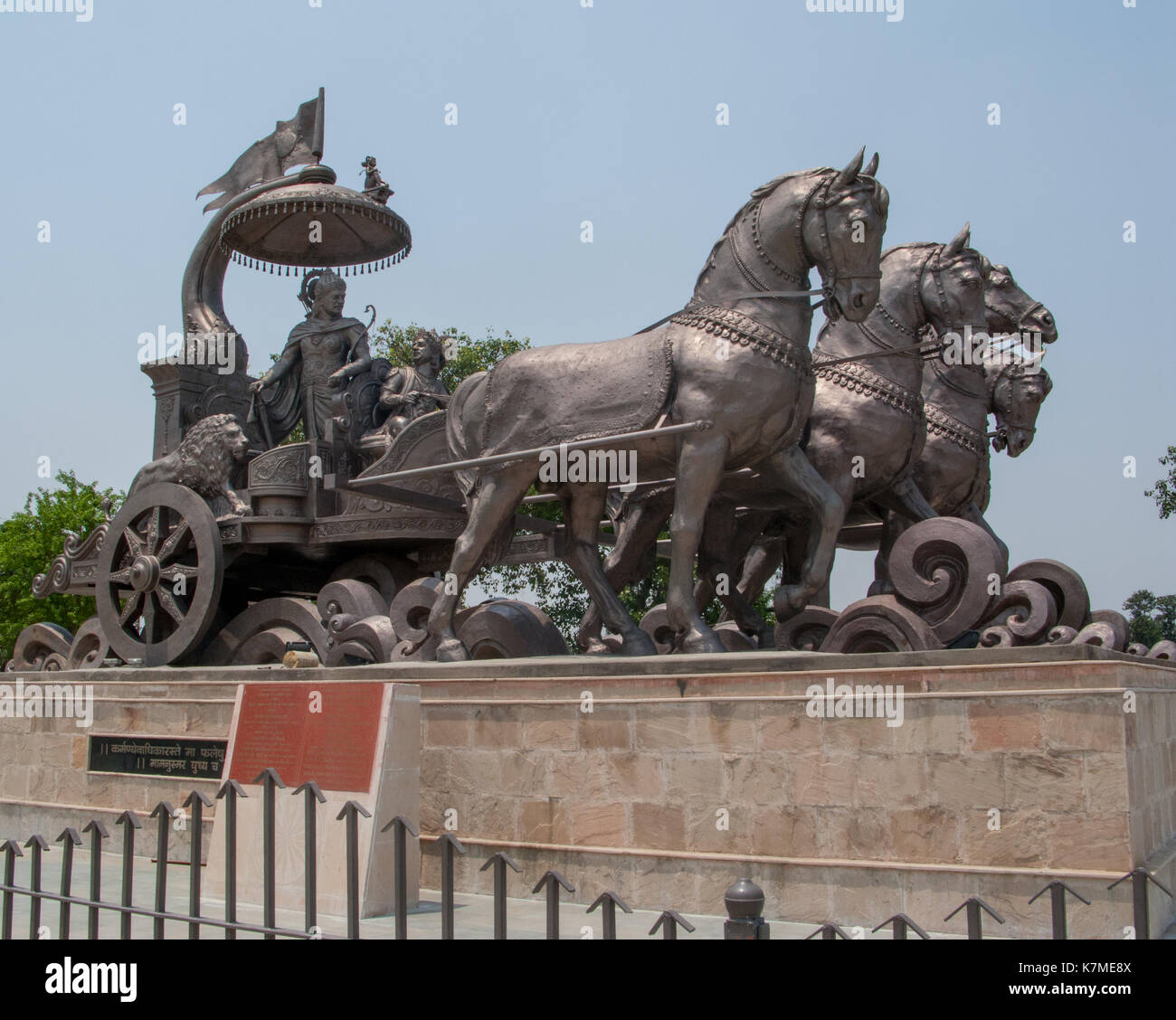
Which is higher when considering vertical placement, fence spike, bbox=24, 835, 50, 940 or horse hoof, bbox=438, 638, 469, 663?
horse hoof, bbox=438, 638, 469, 663

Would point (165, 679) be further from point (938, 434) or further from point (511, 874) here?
point (938, 434)

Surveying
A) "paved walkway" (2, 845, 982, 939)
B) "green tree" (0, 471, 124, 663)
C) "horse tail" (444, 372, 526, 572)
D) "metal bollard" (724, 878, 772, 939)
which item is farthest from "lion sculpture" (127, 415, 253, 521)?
"green tree" (0, 471, 124, 663)

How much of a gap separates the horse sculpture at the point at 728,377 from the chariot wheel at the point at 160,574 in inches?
150

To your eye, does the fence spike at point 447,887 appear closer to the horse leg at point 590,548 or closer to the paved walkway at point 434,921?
the paved walkway at point 434,921

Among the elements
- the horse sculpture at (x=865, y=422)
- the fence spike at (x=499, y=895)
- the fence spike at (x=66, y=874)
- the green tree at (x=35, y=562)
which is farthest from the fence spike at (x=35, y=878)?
the green tree at (x=35, y=562)

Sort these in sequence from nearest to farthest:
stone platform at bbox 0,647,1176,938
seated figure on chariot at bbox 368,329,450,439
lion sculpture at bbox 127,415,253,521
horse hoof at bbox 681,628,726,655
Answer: stone platform at bbox 0,647,1176,938 < horse hoof at bbox 681,628,726,655 < lion sculpture at bbox 127,415,253,521 < seated figure on chariot at bbox 368,329,450,439

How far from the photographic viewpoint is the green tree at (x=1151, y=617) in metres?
38.0

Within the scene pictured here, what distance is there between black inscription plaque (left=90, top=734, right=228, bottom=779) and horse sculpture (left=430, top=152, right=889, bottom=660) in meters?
3.22

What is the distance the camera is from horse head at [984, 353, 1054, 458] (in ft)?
35.7

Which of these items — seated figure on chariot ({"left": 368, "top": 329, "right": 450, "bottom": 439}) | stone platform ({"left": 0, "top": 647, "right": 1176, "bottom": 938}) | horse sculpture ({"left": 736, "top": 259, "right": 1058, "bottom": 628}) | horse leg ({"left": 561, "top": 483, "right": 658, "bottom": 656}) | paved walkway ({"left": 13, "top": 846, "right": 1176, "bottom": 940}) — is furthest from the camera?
seated figure on chariot ({"left": 368, "top": 329, "right": 450, "bottom": 439})

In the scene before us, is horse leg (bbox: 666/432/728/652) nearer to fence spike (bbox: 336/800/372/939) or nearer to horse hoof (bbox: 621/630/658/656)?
horse hoof (bbox: 621/630/658/656)

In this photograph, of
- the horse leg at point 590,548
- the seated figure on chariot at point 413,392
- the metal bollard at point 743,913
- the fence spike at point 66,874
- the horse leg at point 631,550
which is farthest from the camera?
the seated figure on chariot at point 413,392

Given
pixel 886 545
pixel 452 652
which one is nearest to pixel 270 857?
pixel 452 652

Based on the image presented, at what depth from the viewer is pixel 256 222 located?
1355cm
